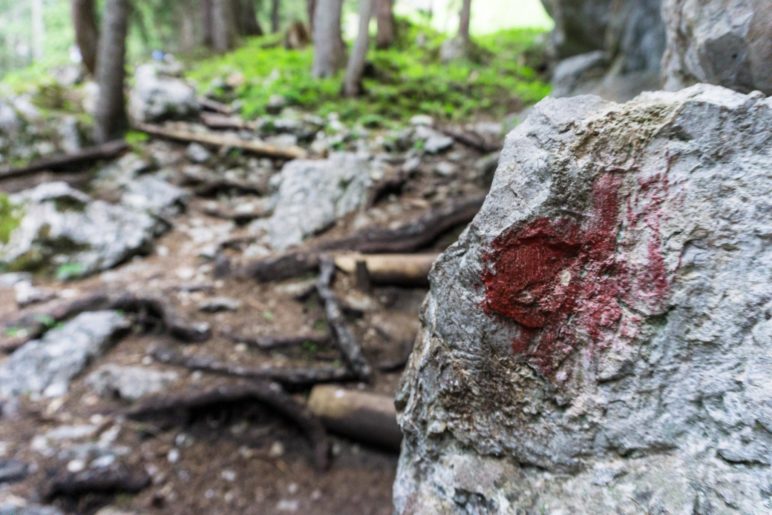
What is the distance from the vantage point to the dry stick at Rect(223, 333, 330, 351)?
4707mm

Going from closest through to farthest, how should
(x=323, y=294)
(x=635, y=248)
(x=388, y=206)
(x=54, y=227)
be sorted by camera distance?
(x=635, y=248) < (x=323, y=294) < (x=54, y=227) < (x=388, y=206)

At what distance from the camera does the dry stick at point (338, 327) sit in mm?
4387

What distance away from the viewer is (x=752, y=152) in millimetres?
1296

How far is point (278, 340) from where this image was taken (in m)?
4.73

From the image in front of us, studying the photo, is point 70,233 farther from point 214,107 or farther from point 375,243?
point 214,107

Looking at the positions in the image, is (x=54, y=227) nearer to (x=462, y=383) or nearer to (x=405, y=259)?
(x=405, y=259)

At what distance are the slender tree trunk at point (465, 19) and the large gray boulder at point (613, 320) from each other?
43.6 feet

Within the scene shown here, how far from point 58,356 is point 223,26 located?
16.4 m

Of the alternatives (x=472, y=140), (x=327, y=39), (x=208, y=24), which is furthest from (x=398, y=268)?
(x=208, y=24)

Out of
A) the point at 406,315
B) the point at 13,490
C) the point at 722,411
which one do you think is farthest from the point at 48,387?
the point at 722,411

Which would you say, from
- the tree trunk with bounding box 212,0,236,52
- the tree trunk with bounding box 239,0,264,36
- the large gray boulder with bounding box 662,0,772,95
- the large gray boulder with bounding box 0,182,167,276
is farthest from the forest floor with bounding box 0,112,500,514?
the tree trunk with bounding box 239,0,264,36

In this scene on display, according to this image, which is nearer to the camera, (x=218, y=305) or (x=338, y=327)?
(x=338, y=327)

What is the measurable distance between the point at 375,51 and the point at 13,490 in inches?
523

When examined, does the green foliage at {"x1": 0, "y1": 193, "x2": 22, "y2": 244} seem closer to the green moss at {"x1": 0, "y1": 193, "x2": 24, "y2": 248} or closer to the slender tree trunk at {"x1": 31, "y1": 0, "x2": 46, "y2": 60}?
the green moss at {"x1": 0, "y1": 193, "x2": 24, "y2": 248}
